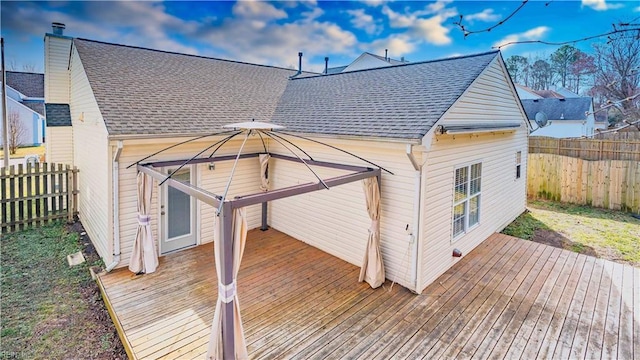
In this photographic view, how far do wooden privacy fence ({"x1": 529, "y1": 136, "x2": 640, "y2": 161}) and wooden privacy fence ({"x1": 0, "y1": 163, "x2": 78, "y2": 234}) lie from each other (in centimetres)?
1740

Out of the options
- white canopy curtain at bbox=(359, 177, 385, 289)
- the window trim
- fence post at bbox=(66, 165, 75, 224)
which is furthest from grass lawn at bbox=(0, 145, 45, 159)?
the window trim

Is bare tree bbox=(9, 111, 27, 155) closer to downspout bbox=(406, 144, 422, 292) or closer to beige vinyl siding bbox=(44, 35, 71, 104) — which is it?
beige vinyl siding bbox=(44, 35, 71, 104)

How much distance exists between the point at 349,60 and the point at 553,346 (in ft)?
67.3

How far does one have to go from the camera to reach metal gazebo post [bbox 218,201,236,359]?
12.8 feet

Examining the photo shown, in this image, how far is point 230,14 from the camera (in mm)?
11266

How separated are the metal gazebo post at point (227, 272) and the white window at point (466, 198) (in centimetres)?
485

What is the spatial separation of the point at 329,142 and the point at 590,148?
40.4 feet

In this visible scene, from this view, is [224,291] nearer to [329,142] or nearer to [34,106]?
[329,142]

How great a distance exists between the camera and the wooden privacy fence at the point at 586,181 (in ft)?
36.0

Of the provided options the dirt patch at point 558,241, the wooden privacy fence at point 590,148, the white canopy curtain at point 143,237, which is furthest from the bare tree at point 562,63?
the white canopy curtain at point 143,237

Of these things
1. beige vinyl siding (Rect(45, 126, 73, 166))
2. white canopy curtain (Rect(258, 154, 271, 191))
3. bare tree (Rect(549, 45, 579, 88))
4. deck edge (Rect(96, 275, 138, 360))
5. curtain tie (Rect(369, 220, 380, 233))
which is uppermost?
bare tree (Rect(549, 45, 579, 88))

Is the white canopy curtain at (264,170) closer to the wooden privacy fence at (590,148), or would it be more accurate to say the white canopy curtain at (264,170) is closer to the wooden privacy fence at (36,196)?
the wooden privacy fence at (36,196)

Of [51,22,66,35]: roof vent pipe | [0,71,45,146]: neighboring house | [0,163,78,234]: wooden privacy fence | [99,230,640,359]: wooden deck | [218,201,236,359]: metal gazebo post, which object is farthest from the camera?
[0,71,45,146]: neighboring house

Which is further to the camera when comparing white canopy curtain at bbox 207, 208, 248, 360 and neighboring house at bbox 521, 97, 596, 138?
neighboring house at bbox 521, 97, 596, 138
